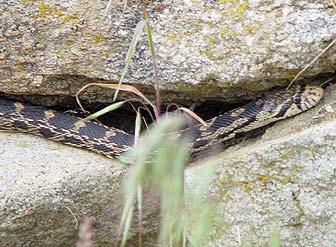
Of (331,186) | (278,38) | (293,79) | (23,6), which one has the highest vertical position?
(23,6)

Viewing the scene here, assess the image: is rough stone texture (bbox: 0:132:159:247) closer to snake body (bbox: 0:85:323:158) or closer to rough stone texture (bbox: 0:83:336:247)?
rough stone texture (bbox: 0:83:336:247)

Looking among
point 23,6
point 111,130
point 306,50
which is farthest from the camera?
point 111,130

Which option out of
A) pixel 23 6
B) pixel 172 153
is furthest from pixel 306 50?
pixel 172 153

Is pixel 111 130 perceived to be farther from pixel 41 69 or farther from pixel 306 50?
pixel 306 50

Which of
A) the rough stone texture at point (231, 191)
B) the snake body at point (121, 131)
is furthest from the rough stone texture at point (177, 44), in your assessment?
the rough stone texture at point (231, 191)

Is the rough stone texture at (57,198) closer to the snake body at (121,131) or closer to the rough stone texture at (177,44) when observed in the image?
the snake body at (121,131)

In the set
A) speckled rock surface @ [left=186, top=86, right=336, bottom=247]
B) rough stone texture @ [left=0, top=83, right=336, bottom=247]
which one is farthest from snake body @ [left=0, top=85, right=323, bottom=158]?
speckled rock surface @ [left=186, top=86, right=336, bottom=247]

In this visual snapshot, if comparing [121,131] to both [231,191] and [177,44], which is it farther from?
[231,191]
